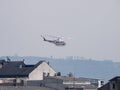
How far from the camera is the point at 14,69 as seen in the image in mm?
140500

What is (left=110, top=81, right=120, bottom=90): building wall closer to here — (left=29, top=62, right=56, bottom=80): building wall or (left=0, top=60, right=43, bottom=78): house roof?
(left=29, top=62, right=56, bottom=80): building wall

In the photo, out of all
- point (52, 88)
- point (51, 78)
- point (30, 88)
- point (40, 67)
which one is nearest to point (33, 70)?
point (40, 67)

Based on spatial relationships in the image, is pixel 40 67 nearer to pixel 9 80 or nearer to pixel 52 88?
pixel 9 80

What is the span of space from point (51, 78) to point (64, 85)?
296 inches

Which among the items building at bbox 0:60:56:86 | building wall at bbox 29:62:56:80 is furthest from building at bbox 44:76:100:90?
building wall at bbox 29:62:56:80

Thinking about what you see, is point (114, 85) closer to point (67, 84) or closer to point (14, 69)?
point (67, 84)

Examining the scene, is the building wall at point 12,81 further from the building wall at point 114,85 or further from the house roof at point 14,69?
the building wall at point 114,85

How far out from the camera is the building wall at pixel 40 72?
135 metres

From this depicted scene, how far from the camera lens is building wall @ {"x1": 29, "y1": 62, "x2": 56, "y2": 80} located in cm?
13475

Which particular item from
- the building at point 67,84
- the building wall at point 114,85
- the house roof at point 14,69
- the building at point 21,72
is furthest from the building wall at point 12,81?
the building wall at point 114,85

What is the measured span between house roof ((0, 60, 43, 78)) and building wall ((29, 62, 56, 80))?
88 cm

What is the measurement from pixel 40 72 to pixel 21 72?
4.11m

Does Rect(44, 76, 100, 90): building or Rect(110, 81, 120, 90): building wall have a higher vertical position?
Rect(44, 76, 100, 90): building

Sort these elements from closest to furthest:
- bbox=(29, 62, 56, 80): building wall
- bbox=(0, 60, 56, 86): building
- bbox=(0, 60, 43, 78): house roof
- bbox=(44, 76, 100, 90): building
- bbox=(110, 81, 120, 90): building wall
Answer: bbox=(110, 81, 120, 90): building wall
bbox=(44, 76, 100, 90): building
bbox=(0, 60, 56, 86): building
bbox=(29, 62, 56, 80): building wall
bbox=(0, 60, 43, 78): house roof
